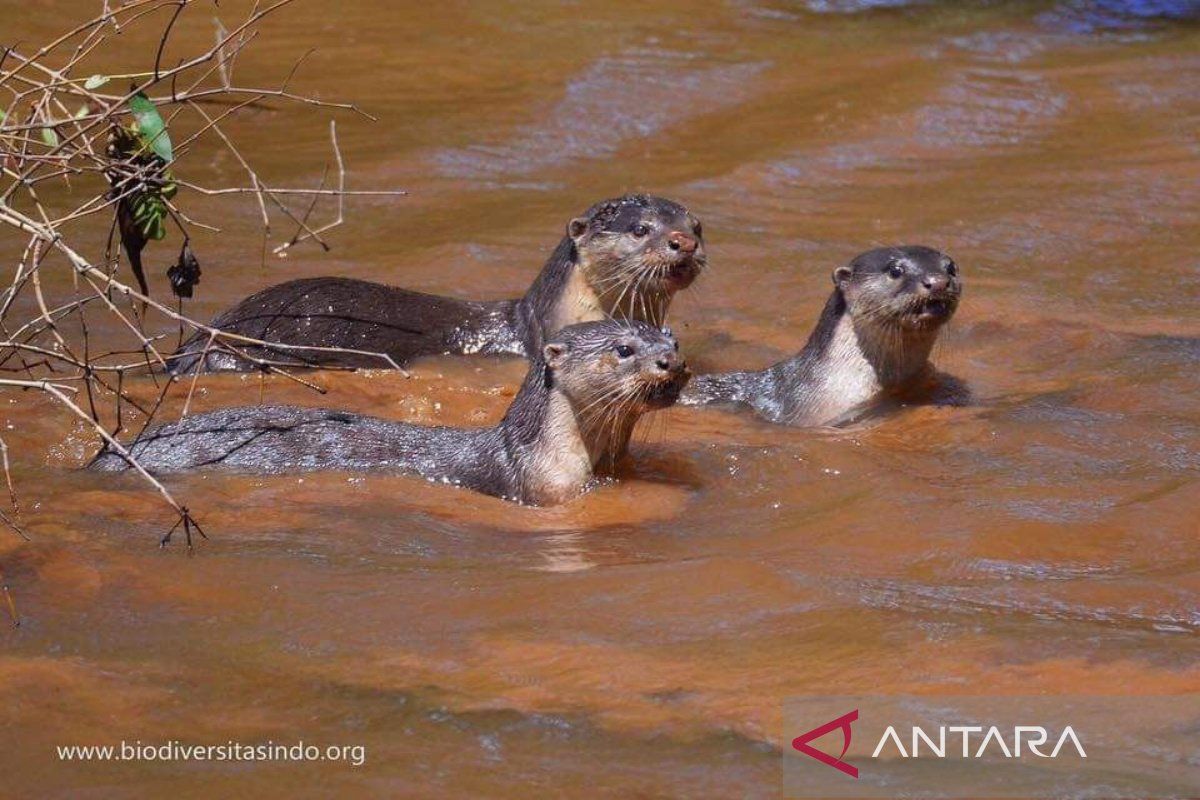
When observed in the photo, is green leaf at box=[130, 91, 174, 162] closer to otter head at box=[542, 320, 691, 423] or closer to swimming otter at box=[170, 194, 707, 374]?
otter head at box=[542, 320, 691, 423]

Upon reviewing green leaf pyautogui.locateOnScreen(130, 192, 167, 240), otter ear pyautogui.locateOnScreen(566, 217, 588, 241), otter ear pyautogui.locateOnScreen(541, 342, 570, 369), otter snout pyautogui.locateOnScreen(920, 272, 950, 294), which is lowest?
otter ear pyautogui.locateOnScreen(541, 342, 570, 369)

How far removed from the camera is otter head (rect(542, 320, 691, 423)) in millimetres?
4570

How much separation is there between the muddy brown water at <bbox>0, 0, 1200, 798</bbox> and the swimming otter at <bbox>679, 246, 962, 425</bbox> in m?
0.21

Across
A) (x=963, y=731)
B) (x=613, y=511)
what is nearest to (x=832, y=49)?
(x=613, y=511)

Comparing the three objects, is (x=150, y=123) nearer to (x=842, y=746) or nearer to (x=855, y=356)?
(x=842, y=746)

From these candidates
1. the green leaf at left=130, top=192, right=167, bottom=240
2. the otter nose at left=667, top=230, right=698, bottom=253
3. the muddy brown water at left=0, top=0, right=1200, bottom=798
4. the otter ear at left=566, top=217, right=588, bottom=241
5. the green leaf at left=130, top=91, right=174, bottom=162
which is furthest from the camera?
the otter ear at left=566, top=217, right=588, bottom=241

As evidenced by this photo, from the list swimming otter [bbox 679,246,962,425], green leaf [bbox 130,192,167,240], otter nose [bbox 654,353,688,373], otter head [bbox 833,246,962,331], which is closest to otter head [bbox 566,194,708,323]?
swimming otter [bbox 679,246,962,425]

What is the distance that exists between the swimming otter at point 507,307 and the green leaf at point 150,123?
1.40 m

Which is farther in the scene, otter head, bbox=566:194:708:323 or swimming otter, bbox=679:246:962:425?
otter head, bbox=566:194:708:323

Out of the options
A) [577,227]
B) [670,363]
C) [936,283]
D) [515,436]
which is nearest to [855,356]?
[936,283]

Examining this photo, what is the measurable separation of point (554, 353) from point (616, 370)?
7.2 inches

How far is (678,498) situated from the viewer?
452 cm

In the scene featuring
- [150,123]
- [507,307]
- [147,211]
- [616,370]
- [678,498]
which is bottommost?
[678,498]

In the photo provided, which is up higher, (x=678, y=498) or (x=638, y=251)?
(x=638, y=251)
